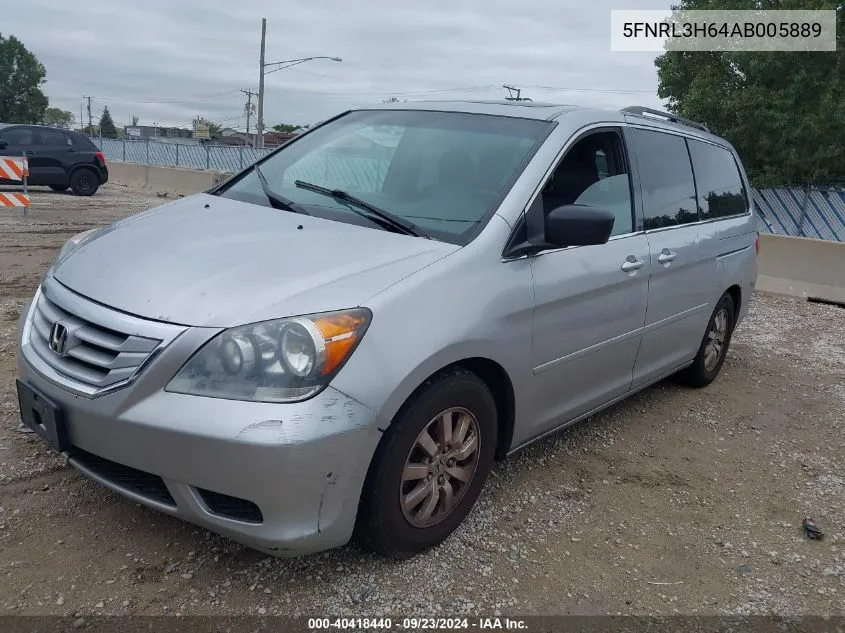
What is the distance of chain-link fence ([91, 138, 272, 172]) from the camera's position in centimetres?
2681

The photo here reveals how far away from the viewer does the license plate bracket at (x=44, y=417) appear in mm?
2410

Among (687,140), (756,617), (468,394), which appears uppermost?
(687,140)

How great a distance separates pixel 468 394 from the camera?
2.71m

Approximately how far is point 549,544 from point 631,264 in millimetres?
1454

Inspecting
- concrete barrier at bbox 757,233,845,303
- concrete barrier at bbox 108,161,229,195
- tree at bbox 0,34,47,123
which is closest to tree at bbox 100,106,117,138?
tree at bbox 0,34,47,123

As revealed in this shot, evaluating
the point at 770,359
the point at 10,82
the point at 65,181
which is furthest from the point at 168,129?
the point at 770,359

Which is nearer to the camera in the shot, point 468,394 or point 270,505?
point 270,505

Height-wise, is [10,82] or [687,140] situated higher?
[10,82]

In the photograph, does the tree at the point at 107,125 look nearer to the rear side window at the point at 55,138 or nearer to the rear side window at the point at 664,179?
the rear side window at the point at 55,138

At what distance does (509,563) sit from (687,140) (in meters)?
3.08

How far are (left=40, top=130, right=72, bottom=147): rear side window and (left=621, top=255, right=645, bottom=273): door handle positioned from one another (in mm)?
15476

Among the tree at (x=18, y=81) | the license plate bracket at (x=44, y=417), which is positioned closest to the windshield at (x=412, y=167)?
the license plate bracket at (x=44, y=417)

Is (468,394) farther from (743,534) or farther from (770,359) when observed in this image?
(770,359)

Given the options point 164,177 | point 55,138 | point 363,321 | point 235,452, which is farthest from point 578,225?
point 164,177
